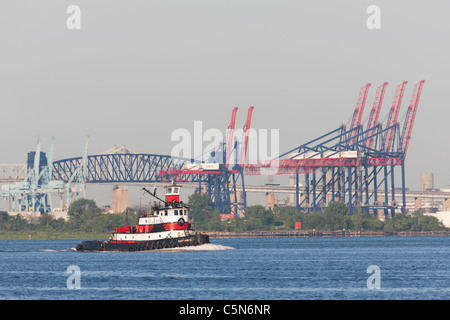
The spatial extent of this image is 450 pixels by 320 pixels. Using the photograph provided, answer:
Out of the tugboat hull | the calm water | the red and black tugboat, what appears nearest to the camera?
the calm water

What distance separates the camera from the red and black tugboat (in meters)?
123

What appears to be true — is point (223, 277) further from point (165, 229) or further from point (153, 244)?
point (165, 229)

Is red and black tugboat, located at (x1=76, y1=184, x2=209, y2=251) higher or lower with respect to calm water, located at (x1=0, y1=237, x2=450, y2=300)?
higher

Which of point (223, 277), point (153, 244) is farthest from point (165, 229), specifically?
point (223, 277)

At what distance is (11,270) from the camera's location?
320ft

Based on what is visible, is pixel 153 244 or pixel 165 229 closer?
pixel 153 244

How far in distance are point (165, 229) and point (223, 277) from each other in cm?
4100

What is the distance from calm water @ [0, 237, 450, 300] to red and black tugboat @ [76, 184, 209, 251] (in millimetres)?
3651

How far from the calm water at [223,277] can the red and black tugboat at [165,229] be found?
365 centimetres

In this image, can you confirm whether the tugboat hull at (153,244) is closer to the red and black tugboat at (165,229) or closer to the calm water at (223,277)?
the red and black tugboat at (165,229)

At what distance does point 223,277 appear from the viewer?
277 feet

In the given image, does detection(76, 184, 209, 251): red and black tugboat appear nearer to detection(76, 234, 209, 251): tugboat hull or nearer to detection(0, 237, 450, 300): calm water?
detection(76, 234, 209, 251): tugboat hull

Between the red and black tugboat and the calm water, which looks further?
the red and black tugboat

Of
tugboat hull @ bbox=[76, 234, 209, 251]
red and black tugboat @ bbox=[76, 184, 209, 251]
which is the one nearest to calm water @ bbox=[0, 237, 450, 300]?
tugboat hull @ bbox=[76, 234, 209, 251]
